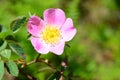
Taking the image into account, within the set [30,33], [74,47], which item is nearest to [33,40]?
[30,33]

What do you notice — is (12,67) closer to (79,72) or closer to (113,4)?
(79,72)

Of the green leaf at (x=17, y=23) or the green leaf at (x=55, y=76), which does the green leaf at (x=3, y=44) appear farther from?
the green leaf at (x=55, y=76)

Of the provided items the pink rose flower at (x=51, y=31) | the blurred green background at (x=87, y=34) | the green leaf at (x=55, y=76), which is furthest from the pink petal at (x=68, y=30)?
the blurred green background at (x=87, y=34)

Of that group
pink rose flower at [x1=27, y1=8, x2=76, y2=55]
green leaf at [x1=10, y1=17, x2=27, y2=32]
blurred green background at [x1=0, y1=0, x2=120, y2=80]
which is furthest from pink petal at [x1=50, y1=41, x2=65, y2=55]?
blurred green background at [x1=0, y1=0, x2=120, y2=80]

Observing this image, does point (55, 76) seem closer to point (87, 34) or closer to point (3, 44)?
point (3, 44)

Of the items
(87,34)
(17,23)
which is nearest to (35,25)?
(17,23)
